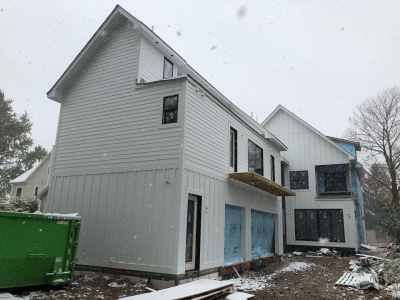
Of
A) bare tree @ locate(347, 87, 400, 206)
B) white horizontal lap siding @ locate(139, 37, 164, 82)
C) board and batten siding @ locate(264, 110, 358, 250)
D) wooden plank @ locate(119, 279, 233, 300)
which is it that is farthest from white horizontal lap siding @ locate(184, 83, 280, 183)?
bare tree @ locate(347, 87, 400, 206)

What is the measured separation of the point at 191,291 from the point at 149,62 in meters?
7.97

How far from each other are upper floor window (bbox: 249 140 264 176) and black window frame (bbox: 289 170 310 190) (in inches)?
312

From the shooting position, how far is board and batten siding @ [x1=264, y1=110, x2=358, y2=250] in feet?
65.3

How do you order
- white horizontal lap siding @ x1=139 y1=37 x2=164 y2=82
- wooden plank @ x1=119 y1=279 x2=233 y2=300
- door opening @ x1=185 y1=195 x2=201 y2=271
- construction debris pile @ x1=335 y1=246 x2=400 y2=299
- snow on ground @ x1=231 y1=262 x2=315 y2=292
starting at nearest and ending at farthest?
wooden plank @ x1=119 y1=279 x2=233 y2=300 → construction debris pile @ x1=335 y1=246 x2=400 y2=299 → door opening @ x1=185 y1=195 x2=201 y2=271 → snow on ground @ x1=231 y1=262 x2=315 y2=292 → white horizontal lap siding @ x1=139 y1=37 x2=164 y2=82

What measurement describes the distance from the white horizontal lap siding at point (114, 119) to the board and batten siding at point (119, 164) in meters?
0.03

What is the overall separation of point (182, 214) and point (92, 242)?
342 centimetres

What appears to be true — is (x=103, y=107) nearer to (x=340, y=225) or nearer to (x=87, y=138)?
(x=87, y=138)

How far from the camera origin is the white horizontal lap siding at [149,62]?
1087 cm

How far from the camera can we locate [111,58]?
451 inches

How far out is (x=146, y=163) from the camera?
943 centimetres

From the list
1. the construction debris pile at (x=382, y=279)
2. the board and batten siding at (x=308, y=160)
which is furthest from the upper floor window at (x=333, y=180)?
the construction debris pile at (x=382, y=279)

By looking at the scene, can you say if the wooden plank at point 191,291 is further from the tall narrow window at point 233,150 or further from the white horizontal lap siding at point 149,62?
the white horizontal lap siding at point 149,62

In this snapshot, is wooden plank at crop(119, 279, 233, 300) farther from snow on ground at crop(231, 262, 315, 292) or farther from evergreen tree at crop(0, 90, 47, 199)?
evergreen tree at crop(0, 90, 47, 199)

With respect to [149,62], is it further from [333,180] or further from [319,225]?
[333,180]
